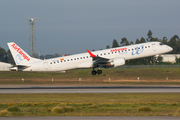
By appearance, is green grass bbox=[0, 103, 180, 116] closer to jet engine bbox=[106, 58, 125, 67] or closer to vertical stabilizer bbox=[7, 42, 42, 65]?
jet engine bbox=[106, 58, 125, 67]

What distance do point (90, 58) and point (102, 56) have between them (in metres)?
2.35

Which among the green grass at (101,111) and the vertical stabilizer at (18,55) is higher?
the vertical stabilizer at (18,55)

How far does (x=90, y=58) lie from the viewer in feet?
157

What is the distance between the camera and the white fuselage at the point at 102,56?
4738 cm

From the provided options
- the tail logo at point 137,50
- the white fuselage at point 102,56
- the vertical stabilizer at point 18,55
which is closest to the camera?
the tail logo at point 137,50

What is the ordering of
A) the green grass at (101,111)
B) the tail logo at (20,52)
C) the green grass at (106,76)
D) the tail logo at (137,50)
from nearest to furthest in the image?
the green grass at (101,111), the tail logo at (137,50), the tail logo at (20,52), the green grass at (106,76)

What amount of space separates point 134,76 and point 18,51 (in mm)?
44783

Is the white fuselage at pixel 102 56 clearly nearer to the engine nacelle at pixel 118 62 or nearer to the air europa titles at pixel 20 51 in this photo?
the engine nacelle at pixel 118 62

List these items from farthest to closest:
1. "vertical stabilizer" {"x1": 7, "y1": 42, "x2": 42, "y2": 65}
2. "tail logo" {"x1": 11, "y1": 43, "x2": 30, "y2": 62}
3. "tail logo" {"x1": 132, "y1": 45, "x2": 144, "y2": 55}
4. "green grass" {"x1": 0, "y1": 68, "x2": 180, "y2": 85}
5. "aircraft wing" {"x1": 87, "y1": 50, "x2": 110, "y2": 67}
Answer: "green grass" {"x1": 0, "y1": 68, "x2": 180, "y2": 85}
"tail logo" {"x1": 11, "y1": 43, "x2": 30, "y2": 62}
"vertical stabilizer" {"x1": 7, "y1": 42, "x2": 42, "y2": 65}
"tail logo" {"x1": 132, "y1": 45, "x2": 144, "y2": 55}
"aircraft wing" {"x1": 87, "y1": 50, "x2": 110, "y2": 67}

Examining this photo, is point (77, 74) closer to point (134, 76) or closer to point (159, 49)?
point (134, 76)

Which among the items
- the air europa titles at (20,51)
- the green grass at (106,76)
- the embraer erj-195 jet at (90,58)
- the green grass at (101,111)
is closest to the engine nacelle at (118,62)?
the embraer erj-195 jet at (90,58)

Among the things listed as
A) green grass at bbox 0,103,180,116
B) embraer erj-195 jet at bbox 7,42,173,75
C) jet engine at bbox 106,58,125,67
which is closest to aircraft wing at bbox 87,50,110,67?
embraer erj-195 jet at bbox 7,42,173,75

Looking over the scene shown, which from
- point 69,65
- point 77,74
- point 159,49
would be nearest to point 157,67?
point 77,74

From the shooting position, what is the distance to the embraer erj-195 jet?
47.3 metres
